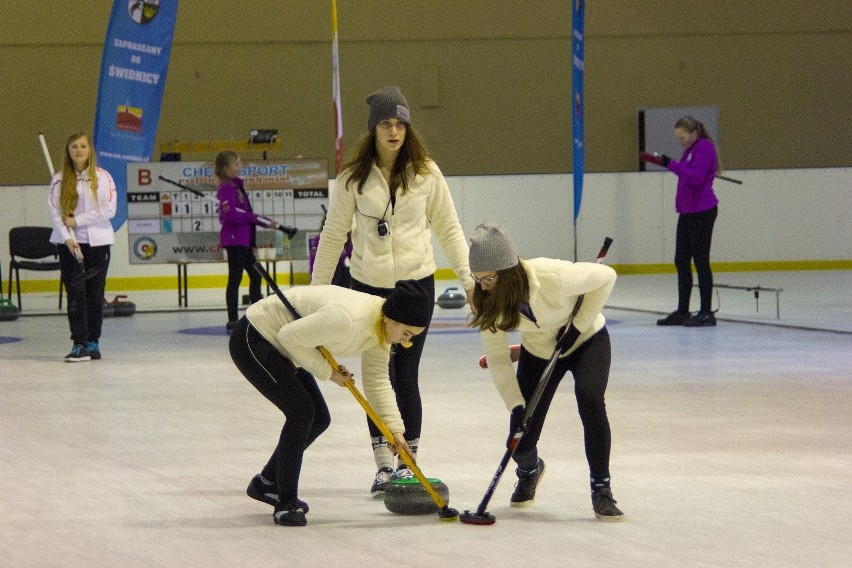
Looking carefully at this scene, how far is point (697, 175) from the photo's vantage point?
10859 mm

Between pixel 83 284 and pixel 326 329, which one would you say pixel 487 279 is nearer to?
pixel 326 329

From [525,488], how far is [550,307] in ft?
2.19

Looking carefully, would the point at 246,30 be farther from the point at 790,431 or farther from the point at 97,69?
the point at 790,431

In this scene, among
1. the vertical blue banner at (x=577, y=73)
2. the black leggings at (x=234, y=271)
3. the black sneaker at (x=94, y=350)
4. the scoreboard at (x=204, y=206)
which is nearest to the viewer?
the black sneaker at (x=94, y=350)

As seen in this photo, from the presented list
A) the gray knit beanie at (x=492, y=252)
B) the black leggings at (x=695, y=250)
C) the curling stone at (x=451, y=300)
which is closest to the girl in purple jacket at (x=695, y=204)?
the black leggings at (x=695, y=250)

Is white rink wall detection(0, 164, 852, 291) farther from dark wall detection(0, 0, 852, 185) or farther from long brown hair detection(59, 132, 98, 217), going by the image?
long brown hair detection(59, 132, 98, 217)

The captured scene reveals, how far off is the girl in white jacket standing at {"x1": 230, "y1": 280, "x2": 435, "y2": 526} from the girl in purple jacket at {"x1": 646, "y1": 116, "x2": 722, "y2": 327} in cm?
662

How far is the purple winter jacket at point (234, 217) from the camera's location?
431 inches

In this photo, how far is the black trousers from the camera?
9.09m

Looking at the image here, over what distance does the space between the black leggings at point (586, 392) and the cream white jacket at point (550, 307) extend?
7 cm

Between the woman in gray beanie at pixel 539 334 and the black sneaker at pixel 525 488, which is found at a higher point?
the woman in gray beanie at pixel 539 334

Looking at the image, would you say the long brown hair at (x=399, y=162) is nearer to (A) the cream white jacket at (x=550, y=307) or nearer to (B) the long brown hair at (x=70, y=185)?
(A) the cream white jacket at (x=550, y=307)

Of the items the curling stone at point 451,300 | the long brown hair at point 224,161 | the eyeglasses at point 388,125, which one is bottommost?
the curling stone at point 451,300

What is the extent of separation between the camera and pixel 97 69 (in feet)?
63.2
